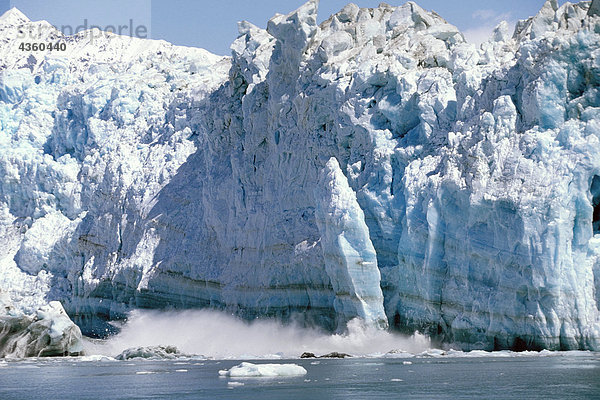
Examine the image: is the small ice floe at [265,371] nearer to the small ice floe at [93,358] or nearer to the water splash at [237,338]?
the water splash at [237,338]

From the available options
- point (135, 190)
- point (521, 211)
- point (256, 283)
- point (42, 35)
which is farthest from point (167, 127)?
point (42, 35)

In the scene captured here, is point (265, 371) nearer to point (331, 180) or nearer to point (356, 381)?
point (356, 381)

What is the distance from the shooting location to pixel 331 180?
3650cm

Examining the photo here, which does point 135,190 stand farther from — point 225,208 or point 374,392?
point 374,392

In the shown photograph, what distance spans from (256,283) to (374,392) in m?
24.1

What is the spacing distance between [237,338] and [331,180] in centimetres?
973

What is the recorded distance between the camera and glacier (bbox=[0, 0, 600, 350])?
2978cm

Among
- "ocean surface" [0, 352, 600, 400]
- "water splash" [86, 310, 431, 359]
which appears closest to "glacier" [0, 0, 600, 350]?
"water splash" [86, 310, 431, 359]

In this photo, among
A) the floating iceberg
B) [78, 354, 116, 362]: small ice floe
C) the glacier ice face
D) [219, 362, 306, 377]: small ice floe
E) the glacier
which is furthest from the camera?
[78, 354, 116, 362]: small ice floe

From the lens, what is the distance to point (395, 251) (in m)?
36.2

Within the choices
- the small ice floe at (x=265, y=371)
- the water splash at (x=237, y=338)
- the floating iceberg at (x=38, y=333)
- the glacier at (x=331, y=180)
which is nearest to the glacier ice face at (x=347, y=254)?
the glacier at (x=331, y=180)

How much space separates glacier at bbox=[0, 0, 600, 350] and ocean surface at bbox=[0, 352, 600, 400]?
3.44m

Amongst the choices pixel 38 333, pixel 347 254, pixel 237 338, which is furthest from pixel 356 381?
pixel 237 338

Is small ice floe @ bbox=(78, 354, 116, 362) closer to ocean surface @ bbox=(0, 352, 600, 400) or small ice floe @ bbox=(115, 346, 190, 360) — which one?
small ice floe @ bbox=(115, 346, 190, 360)
